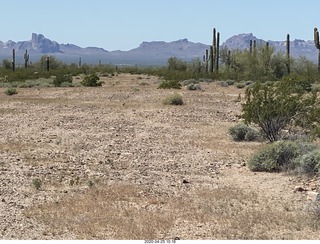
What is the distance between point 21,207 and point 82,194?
45.1 inches

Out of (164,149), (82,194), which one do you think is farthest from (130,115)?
(82,194)

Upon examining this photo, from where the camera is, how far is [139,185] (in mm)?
9570

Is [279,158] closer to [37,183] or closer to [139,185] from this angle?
[139,185]

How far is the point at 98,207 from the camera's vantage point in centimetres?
805

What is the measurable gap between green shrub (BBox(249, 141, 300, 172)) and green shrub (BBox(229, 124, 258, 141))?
376cm

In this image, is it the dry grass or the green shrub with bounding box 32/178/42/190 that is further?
the green shrub with bounding box 32/178/42/190

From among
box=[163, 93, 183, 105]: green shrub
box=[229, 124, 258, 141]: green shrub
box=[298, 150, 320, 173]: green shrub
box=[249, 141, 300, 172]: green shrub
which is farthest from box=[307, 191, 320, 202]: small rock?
box=[163, 93, 183, 105]: green shrub

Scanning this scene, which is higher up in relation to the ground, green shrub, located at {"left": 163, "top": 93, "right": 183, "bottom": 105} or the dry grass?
green shrub, located at {"left": 163, "top": 93, "right": 183, "bottom": 105}

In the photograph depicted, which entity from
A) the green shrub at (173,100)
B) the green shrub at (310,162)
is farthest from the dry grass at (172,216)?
the green shrub at (173,100)

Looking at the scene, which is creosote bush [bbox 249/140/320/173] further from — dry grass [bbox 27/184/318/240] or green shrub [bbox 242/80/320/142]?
green shrub [bbox 242/80/320/142]

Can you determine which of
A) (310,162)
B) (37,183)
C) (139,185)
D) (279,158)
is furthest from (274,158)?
(37,183)

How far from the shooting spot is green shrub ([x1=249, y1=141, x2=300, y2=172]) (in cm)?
1082

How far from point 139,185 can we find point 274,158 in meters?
3.18

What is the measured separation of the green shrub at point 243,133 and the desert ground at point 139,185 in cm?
23
